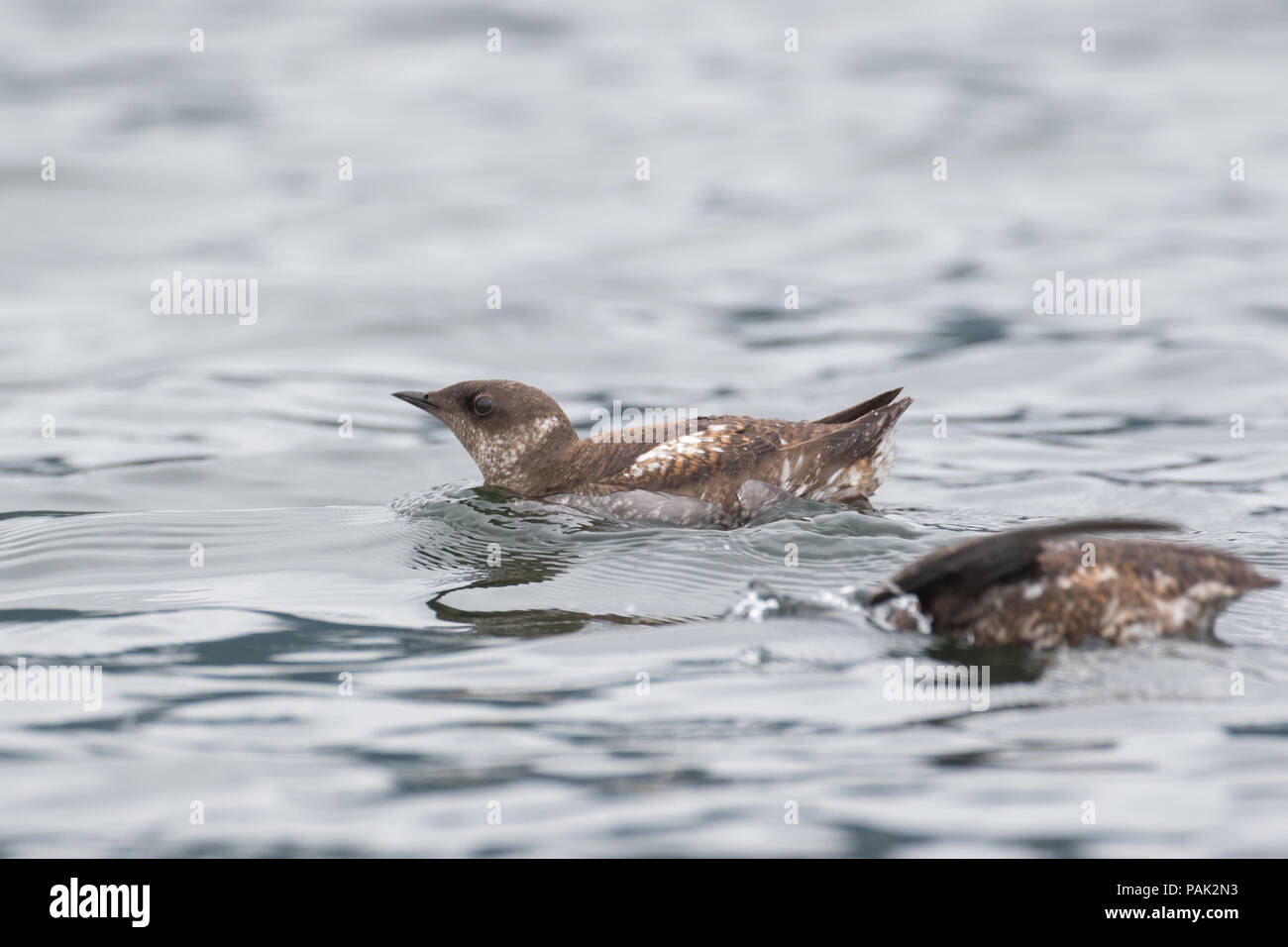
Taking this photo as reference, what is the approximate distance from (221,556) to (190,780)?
159 inches

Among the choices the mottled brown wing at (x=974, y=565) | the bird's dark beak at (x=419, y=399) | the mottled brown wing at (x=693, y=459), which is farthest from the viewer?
the bird's dark beak at (x=419, y=399)

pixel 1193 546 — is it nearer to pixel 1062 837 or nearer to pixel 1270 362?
pixel 1062 837

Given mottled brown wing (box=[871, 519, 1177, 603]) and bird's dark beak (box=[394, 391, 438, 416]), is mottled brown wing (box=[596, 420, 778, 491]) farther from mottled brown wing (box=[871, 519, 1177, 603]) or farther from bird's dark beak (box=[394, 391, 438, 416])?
mottled brown wing (box=[871, 519, 1177, 603])

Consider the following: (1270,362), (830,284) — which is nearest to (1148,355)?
(1270,362)

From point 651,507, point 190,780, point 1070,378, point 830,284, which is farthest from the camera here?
point 830,284

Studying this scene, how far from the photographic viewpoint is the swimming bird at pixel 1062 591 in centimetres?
725

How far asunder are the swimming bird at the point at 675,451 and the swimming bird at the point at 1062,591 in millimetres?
2705

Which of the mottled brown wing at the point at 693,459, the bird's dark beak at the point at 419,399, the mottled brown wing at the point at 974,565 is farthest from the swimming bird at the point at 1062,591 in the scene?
the bird's dark beak at the point at 419,399

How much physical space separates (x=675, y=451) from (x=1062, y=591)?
11.0 feet

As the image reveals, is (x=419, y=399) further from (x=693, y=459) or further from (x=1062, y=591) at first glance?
(x=1062, y=591)

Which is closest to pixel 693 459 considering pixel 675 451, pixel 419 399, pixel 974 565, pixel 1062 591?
pixel 675 451

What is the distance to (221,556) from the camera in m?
9.86

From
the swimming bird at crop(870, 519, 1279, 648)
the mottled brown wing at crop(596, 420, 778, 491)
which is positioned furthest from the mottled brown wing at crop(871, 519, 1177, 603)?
the mottled brown wing at crop(596, 420, 778, 491)

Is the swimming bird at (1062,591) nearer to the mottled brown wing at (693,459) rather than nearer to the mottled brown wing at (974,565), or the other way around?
the mottled brown wing at (974,565)
